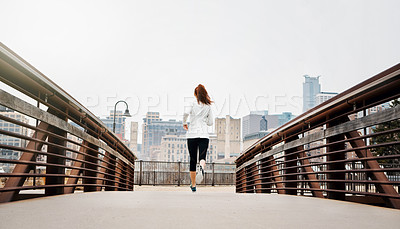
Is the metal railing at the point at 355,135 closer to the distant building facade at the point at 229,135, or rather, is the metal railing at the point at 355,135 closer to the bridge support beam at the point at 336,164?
the bridge support beam at the point at 336,164

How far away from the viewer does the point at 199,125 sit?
→ 282 inches

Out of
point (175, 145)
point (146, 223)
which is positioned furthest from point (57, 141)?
point (175, 145)

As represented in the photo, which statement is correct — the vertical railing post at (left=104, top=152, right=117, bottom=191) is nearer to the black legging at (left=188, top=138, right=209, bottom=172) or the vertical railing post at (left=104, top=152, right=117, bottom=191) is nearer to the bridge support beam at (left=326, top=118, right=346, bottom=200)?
the black legging at (left=188, top=138, right=209, bottom=172)

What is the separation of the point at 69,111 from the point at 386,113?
3.94m

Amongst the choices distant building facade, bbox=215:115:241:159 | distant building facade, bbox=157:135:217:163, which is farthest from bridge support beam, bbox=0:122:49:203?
distant building facade, bbox=157:135:217:163

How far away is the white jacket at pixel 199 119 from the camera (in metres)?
7.15

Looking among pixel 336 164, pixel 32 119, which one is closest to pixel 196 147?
pixel 336 164

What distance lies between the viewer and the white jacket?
23.5 feet

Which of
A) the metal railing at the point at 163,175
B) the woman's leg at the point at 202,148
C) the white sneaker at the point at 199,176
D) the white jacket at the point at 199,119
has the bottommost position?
the metal railing at the point at 163,175

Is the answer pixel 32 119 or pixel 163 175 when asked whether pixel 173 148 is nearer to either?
pixel 163 175

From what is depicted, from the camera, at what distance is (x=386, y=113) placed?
11.7 ft

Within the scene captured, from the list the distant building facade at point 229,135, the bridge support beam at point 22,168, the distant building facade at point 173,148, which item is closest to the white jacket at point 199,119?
the bridge support beam at point 22,168

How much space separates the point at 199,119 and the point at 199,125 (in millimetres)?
112

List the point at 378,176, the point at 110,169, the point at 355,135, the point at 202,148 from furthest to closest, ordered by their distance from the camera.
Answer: the point at 110,169, the point at 202,148, the point at 355,135, the point at 378,176
